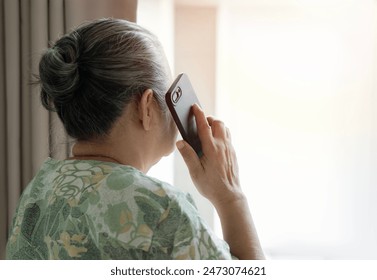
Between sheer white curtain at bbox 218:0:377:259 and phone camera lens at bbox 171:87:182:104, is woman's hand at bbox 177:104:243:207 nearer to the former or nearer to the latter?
phone camera lens at bbox 171:87:182:104

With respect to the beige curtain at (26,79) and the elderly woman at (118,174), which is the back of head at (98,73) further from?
the beige curtain at (26,79)

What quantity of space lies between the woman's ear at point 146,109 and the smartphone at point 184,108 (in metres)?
0.03

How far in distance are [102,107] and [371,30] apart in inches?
48.0

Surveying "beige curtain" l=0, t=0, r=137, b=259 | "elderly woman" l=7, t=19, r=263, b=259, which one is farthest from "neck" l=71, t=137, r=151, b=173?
"beige curtain" l=0, t=0, r=137, b=259

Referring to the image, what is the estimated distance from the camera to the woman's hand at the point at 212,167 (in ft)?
3.18

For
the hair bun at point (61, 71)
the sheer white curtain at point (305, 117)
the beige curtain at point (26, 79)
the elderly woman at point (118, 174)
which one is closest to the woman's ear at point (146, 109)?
the elderly woman at point (118, 174)

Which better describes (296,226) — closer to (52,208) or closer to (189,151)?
(189,151)

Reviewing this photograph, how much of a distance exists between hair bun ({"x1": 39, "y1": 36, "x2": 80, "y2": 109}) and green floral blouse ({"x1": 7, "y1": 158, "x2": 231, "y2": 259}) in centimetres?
13

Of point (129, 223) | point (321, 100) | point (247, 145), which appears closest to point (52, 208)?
point (129, 223)

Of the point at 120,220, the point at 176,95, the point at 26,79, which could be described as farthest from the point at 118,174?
the point at 26,79

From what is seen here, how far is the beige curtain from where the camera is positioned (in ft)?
5.24

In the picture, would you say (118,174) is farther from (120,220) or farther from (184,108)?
(184,108)

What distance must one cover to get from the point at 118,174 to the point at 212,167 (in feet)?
0.68

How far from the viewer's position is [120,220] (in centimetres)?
81
